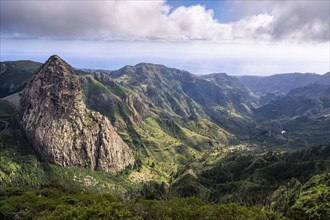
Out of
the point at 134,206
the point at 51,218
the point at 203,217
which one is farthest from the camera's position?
the point at 134,206

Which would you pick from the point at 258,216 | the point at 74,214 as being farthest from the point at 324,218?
the point at 74,214

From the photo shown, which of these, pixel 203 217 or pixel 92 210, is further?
pixel 203 217

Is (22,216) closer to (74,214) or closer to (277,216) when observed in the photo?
(74,214)

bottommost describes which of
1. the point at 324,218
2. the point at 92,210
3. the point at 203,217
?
the point at 324,218

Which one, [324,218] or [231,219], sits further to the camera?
[324,218]

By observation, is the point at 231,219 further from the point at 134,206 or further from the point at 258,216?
the point at 134,206

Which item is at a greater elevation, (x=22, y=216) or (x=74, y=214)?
(x=74, y=214)

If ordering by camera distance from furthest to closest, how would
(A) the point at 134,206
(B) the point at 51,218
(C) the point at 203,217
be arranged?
(A) the point at 134,206 < (C) the point at 203,217 < (B) the point at 51,218

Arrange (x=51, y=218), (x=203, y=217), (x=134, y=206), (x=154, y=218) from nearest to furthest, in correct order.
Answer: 1. (x=51, y=218)
2. (x=203, y=217)
3. (x=154, y=218)
4. (x=134, y=206)

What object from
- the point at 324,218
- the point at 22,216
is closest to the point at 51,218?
the point at 22,216
